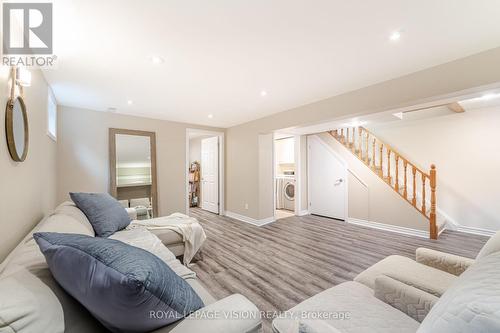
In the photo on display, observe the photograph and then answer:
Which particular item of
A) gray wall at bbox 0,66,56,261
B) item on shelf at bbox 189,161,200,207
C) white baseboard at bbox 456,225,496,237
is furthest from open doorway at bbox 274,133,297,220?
gray wall at bbox 0,66,56,261

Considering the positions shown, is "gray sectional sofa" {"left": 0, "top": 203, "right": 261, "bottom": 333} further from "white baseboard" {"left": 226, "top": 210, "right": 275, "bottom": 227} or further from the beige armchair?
"white baseboard" {"left": 226, "top": 210, "right": 275, "bottom": 227}

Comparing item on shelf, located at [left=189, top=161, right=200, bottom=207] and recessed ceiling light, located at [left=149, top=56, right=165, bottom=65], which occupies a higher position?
recessed ceiling light, located at [left=149, top=56, right=165, bottom=65]

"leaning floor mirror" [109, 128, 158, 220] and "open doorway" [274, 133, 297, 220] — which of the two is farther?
"open doorway" [274, 133, 297, 220]

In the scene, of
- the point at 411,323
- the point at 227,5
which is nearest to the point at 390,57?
the point at 227,5

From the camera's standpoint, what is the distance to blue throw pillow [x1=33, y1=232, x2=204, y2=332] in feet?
2.28

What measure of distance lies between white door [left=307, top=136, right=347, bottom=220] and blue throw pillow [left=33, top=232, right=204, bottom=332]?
176 inches

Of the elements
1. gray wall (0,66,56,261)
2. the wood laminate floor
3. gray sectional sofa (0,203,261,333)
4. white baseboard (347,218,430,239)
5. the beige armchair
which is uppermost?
gray wall (0,66,56,261)

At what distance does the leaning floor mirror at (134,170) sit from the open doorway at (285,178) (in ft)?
9.65

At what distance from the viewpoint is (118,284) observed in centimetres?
68

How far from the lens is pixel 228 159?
17.2ft

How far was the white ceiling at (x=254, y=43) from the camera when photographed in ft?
4.56

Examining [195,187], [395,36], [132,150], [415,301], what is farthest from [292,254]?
[195,187]

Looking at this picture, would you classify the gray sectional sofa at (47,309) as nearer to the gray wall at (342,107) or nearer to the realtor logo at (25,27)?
the realtor logo at (25,27)

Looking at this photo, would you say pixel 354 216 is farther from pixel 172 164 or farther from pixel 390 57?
pixel 172 164
